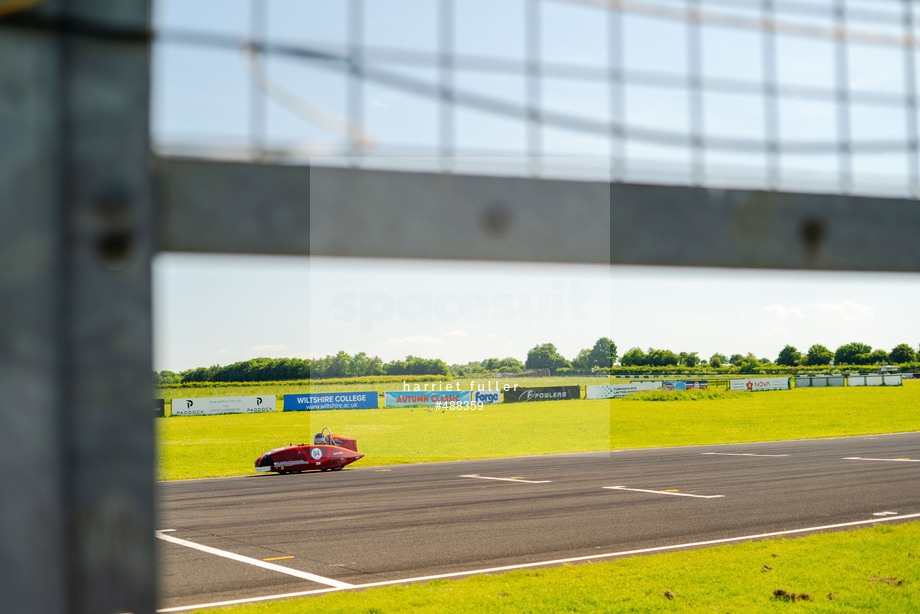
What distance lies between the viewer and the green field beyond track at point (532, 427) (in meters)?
31.8

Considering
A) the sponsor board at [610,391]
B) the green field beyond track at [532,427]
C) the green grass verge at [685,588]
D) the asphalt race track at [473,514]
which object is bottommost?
the green field beyond track at [532,427]

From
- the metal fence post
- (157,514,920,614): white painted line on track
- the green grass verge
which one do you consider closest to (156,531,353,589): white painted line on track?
(157,514,920,614): white painted line on track

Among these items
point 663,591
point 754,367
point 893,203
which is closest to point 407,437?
point 663,591

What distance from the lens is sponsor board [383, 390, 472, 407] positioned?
54125 mm

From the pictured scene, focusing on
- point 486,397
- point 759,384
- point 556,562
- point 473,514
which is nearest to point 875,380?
point 759,384

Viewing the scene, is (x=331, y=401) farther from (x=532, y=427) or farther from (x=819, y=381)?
(x=819, y=381)

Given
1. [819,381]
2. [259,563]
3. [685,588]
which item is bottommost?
[819,381]

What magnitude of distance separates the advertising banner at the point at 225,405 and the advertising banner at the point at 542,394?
61.4 ft

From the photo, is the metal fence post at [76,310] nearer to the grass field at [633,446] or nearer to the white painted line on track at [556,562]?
the white painted line on track at [556,562]

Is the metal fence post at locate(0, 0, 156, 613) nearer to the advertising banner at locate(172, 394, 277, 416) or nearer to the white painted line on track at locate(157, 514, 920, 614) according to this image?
the white painted line on track at locate(157, 514, 920, 614)

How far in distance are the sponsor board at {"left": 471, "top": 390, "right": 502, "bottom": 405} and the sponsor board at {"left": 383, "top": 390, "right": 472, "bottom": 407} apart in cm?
65

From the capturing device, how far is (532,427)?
4209 cm

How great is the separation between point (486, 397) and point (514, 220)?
5534cm

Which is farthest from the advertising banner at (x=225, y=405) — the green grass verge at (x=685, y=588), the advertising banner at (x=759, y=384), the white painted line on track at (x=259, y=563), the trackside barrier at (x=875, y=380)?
the trackside barrier at (x=875, y=380)
